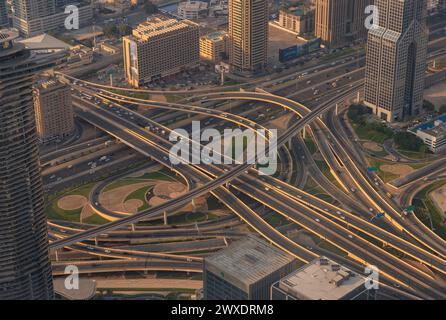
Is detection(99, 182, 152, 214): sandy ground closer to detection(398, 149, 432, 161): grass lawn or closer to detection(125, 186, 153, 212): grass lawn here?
detection(125, 186, 153, 212): grass lawn

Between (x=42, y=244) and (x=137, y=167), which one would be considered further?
(x=137, y=167)

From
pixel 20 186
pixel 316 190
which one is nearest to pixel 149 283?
pixel 20 186

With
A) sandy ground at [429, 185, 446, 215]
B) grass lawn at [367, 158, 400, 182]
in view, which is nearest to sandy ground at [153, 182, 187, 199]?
grass lawn at [367, 158, 400, 182]

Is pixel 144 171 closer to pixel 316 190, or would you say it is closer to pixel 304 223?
pixel 316 190

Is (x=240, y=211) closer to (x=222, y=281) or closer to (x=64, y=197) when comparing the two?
(x=64, y=197)

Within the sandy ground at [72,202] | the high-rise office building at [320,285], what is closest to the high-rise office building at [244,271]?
the high-rise office building at [320,285]
